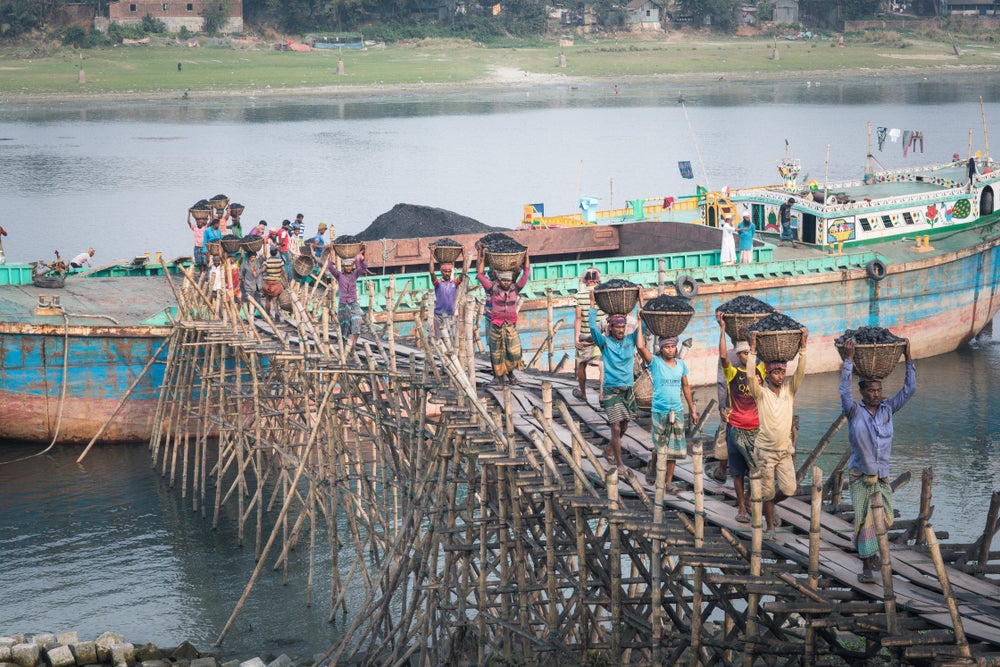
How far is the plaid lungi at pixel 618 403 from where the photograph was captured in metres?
15.0

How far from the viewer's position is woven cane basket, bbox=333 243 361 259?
73.7 ft

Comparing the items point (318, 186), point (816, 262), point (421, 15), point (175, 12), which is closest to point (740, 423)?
point (816, 262)

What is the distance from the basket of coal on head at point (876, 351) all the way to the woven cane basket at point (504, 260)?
555cm

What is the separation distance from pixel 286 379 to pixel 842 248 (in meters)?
19.6

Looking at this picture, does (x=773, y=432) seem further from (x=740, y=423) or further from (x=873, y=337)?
(x=873, y=337)

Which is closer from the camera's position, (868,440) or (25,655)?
(868,440)

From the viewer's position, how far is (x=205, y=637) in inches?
776

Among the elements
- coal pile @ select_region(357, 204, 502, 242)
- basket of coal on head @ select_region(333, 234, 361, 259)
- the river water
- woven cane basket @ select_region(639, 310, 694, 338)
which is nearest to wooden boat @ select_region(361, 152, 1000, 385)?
coal pile @ select_region(357, 204, 502, 242)

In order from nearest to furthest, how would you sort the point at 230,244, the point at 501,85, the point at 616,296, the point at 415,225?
the point at 616,296
the point at 230,244
the point at 415,225
the point at 501,85

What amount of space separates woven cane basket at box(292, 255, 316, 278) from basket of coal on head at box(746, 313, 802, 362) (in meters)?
16.1

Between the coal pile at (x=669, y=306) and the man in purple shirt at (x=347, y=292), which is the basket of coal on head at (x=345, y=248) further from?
the coal pile at (x=669, y=306)

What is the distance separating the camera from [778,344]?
500 inches

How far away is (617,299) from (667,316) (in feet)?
3.37

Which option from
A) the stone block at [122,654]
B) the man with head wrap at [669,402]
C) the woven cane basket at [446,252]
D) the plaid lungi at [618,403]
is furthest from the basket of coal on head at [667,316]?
the stone block at [122,654]
